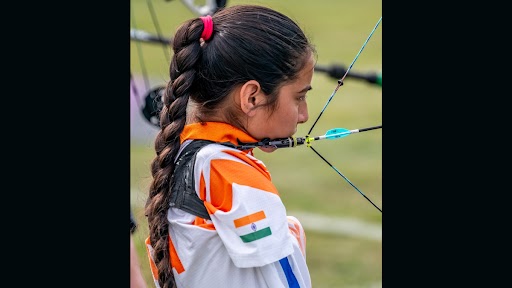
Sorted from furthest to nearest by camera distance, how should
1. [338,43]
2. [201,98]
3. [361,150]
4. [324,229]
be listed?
[338,43], [361,150], [324,229], [201,98]

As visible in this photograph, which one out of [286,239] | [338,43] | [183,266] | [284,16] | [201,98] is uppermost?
[284,16]

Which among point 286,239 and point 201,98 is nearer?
point 286,239

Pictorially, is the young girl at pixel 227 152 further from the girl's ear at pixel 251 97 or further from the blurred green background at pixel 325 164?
the blurred green background at pixel 325 164

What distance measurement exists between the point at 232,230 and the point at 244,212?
0.05 metres

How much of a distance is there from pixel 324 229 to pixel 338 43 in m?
5.51

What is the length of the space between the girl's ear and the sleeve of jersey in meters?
0.13

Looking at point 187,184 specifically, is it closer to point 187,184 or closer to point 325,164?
point 187,184

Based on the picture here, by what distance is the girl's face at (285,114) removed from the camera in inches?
82.9

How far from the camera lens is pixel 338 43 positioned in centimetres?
1016

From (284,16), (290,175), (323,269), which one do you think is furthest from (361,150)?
(284,16)

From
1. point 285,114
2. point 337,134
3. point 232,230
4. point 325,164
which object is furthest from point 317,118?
point 325,164

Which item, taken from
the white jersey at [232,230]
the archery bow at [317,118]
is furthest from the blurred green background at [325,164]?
the white jersey at [232,230]

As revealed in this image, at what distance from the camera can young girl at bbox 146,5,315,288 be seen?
1.96 m

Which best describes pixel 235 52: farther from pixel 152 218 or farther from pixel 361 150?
pixel 361 150
